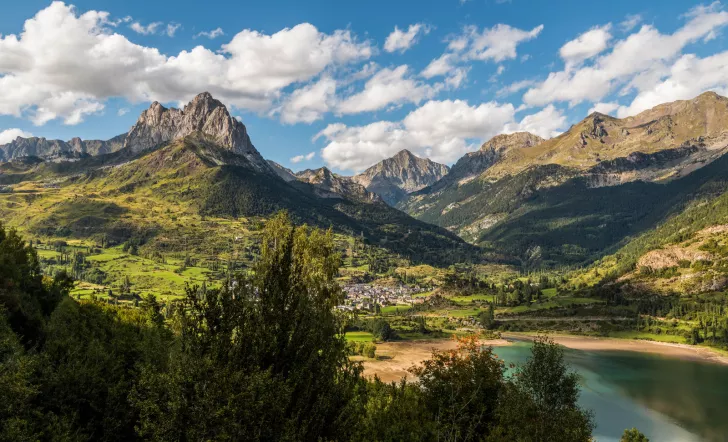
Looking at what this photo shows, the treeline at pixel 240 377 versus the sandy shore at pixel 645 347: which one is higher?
the treeline at pixel 240 377

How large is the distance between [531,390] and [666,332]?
190 m

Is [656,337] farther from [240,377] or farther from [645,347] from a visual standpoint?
[240,377]

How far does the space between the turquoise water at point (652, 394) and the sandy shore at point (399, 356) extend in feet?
82.1

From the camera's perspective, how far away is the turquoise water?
8778 centimetres

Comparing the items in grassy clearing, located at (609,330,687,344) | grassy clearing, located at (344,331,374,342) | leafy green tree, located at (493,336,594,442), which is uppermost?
leafy green tree, located at (493,336,594,442)

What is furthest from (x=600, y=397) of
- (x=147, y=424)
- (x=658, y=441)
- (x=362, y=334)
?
(x=147, y=424)

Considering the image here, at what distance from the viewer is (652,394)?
113875mm

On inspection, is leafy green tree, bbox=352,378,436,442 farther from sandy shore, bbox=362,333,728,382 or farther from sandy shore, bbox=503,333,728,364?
sandy shore, bbox=503,333,728,364

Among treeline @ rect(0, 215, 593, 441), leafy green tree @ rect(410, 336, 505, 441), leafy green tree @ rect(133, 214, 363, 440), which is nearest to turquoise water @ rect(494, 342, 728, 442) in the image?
leafy green tree @ rect(410, 336, 505, 441)

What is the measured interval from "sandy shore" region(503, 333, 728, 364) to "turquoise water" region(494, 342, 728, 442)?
835 centimetres

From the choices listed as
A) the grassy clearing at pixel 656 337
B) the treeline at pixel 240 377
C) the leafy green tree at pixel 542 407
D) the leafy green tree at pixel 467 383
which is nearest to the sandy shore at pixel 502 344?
the grassy clearing at pixel 656 337

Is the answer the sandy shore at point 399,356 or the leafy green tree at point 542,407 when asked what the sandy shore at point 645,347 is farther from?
the leafy green tree at point 542,407

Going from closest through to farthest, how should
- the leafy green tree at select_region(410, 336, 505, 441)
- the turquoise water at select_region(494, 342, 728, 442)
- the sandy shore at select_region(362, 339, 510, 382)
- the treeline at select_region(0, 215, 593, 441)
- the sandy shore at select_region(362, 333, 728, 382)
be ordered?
the treeline at select_region(0, 215, 593, 441)
the leafy green tree at select_region(410, 336, 505, 441)
the turquoise water at select_region(494, 342, 728, 442)
the sandy shore at select_region(362, 339, 510, 382)
the sandy shore at select_region(362, 333, 728, 382)

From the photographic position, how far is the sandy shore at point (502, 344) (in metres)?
127
